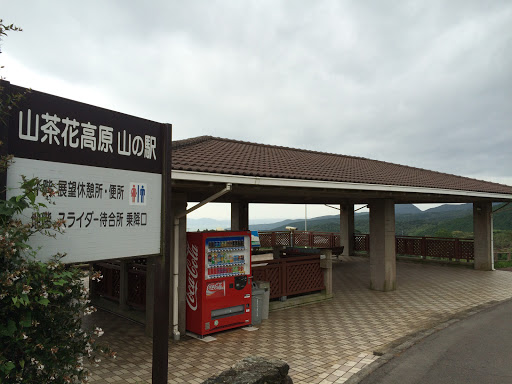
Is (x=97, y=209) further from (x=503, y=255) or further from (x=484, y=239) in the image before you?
(x=503, y=255)

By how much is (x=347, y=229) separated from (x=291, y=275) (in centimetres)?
1311

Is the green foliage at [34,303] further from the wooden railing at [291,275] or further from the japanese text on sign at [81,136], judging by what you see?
the wooden railing at [291,275]

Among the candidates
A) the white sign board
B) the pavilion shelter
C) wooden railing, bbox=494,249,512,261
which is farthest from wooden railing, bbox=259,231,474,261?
the white sign board

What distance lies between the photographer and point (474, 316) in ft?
28.3

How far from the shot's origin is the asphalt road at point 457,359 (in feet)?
16.8

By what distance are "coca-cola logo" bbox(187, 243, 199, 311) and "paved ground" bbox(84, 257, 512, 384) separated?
0.71m

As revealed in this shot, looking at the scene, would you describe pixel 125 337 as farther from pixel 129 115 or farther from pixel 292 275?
pixel 129 115

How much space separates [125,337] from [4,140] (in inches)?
215

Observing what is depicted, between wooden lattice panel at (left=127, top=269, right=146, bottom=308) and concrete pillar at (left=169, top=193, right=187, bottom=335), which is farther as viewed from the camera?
wooden lattice panel at (left=127, top=269, right=146, bottom=308)

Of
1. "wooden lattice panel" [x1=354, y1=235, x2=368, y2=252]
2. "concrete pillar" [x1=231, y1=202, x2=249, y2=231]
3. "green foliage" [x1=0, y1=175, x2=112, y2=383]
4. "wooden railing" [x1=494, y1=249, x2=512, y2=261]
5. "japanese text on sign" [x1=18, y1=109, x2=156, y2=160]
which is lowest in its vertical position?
"wooden railing" [x1=494, y1=249, x2=512, y2=261]

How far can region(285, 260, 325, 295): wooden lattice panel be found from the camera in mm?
9555

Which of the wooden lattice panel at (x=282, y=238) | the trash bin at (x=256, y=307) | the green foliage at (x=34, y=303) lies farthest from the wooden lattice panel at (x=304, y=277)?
the wooden lattice panel at (x=282, y=238)

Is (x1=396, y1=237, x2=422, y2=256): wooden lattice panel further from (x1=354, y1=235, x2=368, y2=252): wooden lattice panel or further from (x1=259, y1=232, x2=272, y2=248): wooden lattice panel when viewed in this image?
(x1=259, y1=232, x2=272, y2=248): wooden lattice panel

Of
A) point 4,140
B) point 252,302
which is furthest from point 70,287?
point 252,302
